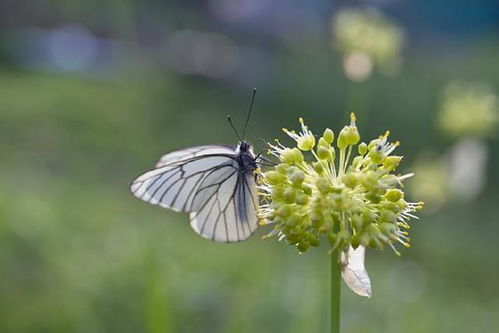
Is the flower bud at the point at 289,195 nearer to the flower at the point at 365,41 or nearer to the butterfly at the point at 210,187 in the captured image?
the butterfly at the point at 210,187

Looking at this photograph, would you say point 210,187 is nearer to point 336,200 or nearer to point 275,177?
point 275,177

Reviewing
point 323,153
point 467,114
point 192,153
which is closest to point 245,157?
point 192,153

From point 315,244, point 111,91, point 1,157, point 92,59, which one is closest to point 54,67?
point 92,59

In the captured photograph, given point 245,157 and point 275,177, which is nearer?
point 275,177

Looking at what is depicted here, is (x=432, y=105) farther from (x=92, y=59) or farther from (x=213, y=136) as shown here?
A: (x=92, y=59)

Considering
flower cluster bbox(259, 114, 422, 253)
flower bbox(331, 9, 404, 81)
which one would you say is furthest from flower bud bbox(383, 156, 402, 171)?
flower bbox(331, 9, 404, 81)

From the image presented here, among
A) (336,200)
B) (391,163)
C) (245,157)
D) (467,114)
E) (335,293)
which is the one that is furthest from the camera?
(467,114)
